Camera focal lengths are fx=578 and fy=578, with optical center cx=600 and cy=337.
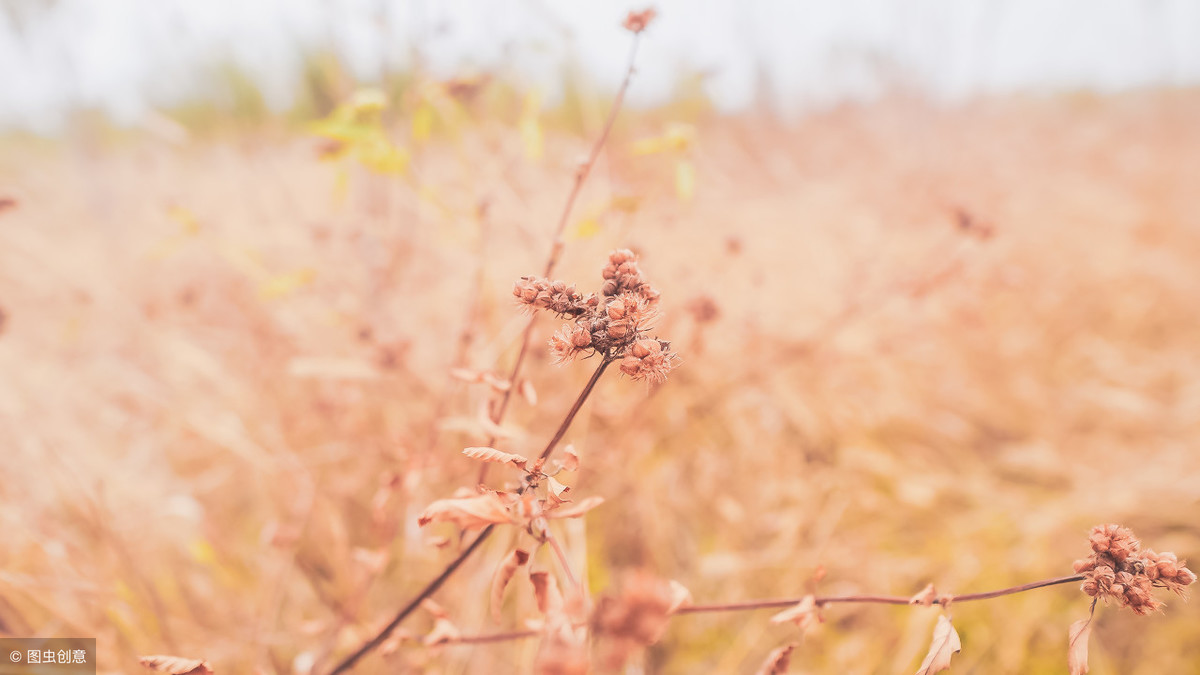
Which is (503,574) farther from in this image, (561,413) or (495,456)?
(561,413)

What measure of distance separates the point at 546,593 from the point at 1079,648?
495 millimetres

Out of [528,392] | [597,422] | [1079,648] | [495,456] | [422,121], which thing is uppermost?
[422,121]

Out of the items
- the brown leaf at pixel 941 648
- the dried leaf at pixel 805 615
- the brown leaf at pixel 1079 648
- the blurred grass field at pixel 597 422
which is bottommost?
the brown leaf at pixel 1079 648

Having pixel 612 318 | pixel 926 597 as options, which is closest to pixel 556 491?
pixel 612 318

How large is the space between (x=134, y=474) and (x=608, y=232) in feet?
4.86

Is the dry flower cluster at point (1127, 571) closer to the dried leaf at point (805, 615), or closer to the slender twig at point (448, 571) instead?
the dried leaf at point (805, 615)

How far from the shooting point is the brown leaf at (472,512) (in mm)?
472

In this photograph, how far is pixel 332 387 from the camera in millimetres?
1684

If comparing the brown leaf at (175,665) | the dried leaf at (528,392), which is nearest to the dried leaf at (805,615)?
the dried leaf at (528,392)

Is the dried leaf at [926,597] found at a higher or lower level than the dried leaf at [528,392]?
lower

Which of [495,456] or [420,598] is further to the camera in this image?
[420,598]

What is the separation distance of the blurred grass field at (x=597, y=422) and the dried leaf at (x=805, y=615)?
1.31 feet

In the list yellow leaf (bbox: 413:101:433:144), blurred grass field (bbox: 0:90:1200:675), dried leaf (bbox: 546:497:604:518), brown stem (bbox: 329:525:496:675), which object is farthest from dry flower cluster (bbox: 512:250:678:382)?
yellow leaf (bbox: 413:101:433:144)

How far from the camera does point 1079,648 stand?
53 cm
